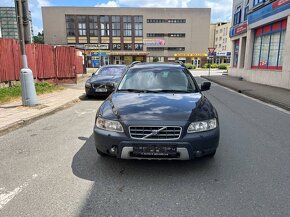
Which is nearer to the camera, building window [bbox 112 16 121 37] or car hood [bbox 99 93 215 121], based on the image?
car hood [bbox 99 93 215 121]

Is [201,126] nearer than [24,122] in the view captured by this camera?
Yes

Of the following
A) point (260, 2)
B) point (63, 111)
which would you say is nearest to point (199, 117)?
point (63, 111)

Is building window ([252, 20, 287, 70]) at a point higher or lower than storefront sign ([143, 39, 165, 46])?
lower

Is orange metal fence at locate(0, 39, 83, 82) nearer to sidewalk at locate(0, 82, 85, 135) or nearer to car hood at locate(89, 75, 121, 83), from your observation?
sidewalk at locate(0, 82, 85, 135)

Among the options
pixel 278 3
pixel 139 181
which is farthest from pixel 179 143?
pixel 278 3

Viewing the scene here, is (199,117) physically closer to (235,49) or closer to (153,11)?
(235,49)

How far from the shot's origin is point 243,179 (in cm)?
357

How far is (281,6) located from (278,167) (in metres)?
14.6

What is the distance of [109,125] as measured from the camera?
363 cm

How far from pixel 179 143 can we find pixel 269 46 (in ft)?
56.2

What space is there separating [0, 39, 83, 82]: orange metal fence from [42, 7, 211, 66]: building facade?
5418cm

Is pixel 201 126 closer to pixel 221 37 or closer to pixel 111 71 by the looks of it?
pixel 111 71

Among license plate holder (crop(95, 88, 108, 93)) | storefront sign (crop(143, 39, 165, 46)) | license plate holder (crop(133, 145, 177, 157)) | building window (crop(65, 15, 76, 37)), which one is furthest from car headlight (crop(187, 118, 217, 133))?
building window (crop(65, 15, 76, 37))

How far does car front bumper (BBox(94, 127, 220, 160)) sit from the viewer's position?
3.38 meters
